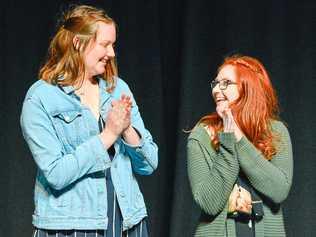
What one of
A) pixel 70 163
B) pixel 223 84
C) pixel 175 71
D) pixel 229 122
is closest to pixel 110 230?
pixel 70 163

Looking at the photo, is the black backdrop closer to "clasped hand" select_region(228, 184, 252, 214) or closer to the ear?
"clasped hand" select_region(228, 184, 252, 214)

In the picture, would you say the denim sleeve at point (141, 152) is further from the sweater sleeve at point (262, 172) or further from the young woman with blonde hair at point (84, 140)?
the sweater sleeve at point (262, 172)

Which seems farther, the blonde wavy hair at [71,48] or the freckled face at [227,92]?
the freckled face at [227,92]

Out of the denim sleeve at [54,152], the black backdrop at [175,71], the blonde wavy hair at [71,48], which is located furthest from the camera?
the black backdrop at [175,71]

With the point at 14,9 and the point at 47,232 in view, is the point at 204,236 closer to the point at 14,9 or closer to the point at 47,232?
the point at 47,232

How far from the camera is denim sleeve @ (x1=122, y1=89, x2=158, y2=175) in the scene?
98.2 inches

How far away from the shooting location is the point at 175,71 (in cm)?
395

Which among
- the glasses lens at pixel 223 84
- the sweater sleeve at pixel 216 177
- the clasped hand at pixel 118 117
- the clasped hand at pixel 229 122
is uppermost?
the glasses lens at pixel 223 84

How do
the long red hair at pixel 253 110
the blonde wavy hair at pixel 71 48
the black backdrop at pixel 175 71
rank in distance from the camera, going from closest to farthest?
the blonde wavy hair at pixel 71 48, the long red hair at pixel 253 110, the black backdrop at pixel 175 71

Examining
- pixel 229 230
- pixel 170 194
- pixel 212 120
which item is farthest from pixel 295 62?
pixel 229 230

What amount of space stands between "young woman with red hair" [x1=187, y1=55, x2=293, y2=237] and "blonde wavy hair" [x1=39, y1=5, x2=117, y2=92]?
0.40 metres

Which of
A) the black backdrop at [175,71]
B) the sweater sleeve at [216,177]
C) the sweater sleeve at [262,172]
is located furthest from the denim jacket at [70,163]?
the black backdrop at [175,71]

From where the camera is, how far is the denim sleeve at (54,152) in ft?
7.69

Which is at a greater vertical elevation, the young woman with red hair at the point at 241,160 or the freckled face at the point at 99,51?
the freckled face at the point at 99,51
